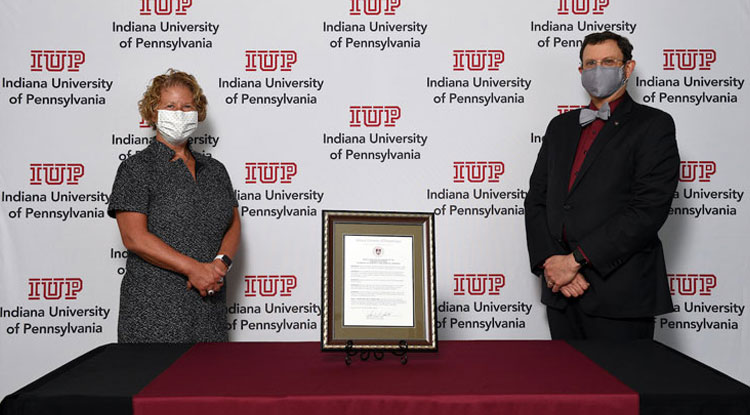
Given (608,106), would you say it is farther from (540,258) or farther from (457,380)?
(457,380)

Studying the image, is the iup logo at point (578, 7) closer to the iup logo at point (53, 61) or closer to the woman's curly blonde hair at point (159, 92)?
the woman's curly blonde hair at point (159, 92)

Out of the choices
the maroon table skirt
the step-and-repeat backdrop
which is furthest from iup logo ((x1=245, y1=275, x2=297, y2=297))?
the maroon table skirt

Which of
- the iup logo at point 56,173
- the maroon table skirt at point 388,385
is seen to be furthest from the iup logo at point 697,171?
the iup logo at point 56,173

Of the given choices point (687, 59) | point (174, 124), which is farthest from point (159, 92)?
point (687, 59)

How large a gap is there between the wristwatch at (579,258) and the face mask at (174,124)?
4.63 feet

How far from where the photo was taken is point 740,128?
2.80 meters

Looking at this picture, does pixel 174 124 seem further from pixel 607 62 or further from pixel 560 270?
pixel 607 62

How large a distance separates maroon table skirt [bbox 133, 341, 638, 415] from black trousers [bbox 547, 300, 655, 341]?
2.40 feet

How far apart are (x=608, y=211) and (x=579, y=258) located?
0.19 m

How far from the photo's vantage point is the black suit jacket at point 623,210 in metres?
2.04

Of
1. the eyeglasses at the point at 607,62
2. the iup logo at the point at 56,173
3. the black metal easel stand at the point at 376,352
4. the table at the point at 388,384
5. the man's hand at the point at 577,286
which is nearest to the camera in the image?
the table at the point at 388,384

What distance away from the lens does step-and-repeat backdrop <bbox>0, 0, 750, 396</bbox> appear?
276cm

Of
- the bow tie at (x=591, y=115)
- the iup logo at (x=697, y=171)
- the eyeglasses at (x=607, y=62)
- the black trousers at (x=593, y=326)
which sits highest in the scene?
the eyeglasses at (x=607, y=62)

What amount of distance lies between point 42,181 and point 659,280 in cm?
254
